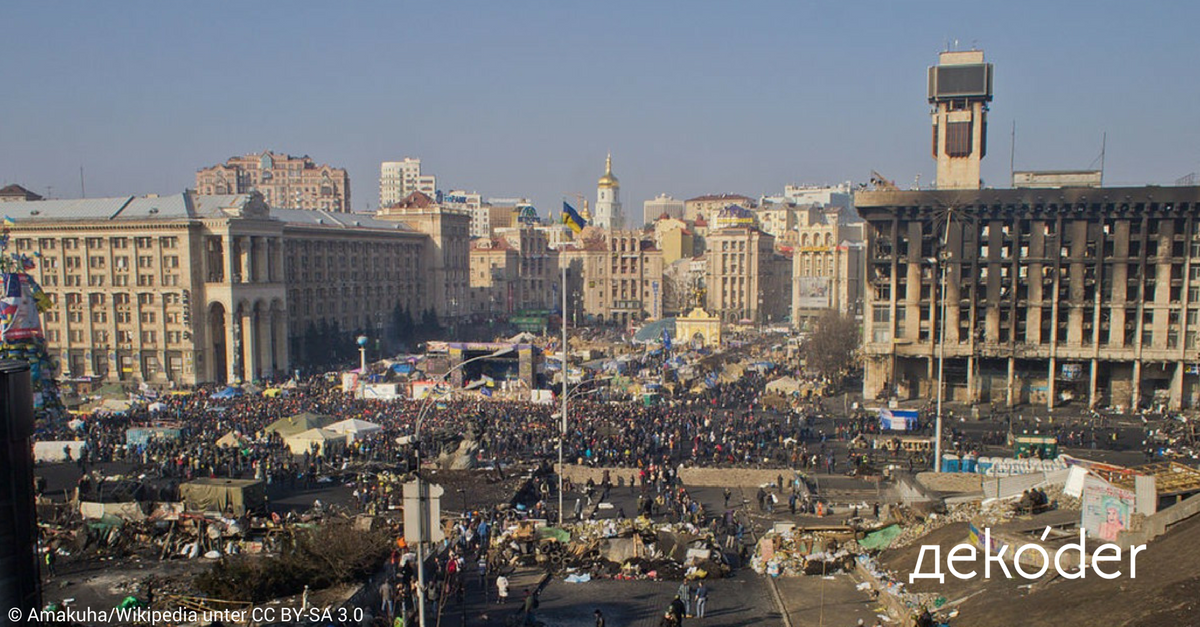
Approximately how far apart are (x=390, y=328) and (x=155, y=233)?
31028mm

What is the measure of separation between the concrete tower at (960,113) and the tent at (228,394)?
1781 inches

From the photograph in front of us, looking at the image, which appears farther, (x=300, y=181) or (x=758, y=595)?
(x=300, y=181)

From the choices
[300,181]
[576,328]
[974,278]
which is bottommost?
[576,328]

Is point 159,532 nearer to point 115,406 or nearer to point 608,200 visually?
point 115,406

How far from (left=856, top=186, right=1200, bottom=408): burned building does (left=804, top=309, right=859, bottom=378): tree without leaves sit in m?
4.11

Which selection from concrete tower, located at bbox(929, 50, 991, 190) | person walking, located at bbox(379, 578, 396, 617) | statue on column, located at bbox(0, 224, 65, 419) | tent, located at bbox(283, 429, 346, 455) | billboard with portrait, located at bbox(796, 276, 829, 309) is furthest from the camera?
billboard with portrait, located at bbox(796, 276, 829, 309)

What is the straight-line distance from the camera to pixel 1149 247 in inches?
2030

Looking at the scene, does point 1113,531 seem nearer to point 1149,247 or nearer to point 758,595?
point 758,595

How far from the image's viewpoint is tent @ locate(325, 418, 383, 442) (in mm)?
39281

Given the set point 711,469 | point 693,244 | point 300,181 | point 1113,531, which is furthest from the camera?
point 300,181

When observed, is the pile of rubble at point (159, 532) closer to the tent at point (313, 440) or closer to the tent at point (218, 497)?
the tent at point (218, 497)

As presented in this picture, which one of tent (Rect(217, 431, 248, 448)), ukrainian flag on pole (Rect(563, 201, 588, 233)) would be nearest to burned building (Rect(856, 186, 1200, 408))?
ukrainian flag on pole (Rect(563, 201, 588, 233))

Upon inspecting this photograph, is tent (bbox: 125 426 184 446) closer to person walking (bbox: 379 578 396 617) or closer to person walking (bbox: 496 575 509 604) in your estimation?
person walking (bbox: 496 575 509 604)

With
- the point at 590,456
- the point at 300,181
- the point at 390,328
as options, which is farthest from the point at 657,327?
the point at 300,181
